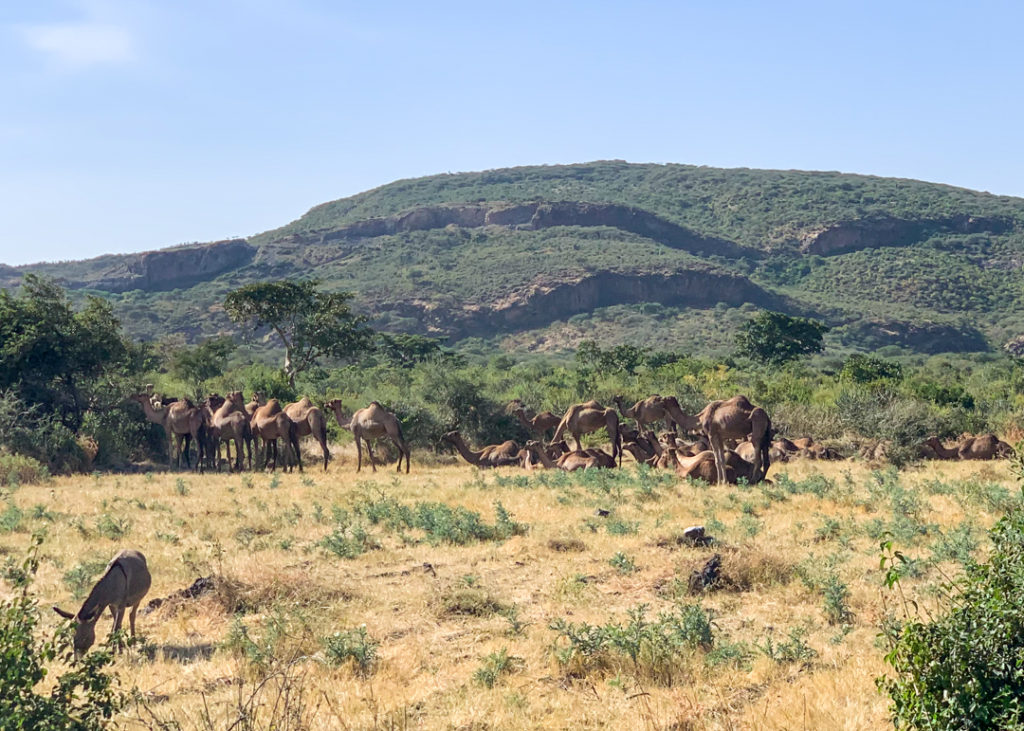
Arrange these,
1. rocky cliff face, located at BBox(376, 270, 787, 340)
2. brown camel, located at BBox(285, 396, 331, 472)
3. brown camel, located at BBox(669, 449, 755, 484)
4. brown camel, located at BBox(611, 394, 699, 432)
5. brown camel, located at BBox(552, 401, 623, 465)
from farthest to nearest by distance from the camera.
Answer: rocky cliff face, located at BBox(376, 270, 787, 340) < brown camel, located at BBox(285, 396, 331, 472) < brown camel, located at BBox(611, 394, 699, 432) < brown camel, located at BBox(552, 401, 623, 465) < brown camel, located at BBox(669, 449, 755, 484)

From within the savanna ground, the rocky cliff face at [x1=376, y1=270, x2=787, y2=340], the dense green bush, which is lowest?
the savanna ground

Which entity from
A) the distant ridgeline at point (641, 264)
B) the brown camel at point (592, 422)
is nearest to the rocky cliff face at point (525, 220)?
the distant ridgeline at point (641, 264)

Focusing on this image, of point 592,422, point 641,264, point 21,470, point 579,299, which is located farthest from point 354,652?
point 641,264

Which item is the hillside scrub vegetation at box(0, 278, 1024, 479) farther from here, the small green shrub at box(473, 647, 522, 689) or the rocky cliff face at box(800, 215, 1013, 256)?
the rocky cliff face at box(800, 215, 1013, 256)

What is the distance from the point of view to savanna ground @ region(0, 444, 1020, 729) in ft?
22.0

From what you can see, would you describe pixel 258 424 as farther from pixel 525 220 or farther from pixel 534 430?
pixel 525 220

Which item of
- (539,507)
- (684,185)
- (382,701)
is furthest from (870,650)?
(684,185)

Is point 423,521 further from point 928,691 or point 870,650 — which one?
point 928,691

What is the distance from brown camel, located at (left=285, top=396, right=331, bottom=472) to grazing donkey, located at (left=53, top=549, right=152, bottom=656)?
15804 mm

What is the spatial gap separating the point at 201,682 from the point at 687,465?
13312 millimetres

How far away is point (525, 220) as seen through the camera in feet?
438

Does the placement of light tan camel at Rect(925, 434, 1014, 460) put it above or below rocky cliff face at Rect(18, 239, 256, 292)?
below

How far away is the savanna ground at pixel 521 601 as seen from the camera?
671cm

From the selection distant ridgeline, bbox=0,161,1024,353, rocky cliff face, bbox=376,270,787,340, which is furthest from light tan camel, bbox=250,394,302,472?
rocky cliff face, bbox=376,270,787,340
